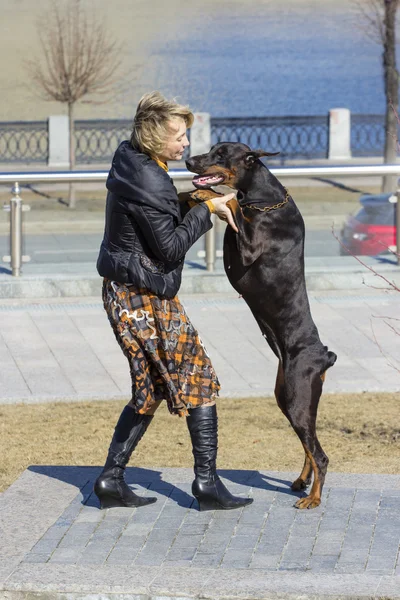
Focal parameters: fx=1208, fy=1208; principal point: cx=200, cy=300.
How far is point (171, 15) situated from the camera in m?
95.6

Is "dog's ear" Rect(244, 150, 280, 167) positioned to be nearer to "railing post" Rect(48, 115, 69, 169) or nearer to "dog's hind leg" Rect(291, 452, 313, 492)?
"dog's hind leg" Rect(291, 452, 313, 492)

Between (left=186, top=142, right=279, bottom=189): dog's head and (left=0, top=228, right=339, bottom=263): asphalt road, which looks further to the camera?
(left=0, top=228, right=339, bottom=263): asphalt road

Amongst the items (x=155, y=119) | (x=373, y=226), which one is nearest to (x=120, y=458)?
(x=155, y=119)

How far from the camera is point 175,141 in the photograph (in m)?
5.57

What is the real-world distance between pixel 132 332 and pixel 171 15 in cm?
9273

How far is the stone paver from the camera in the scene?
5.11 meters

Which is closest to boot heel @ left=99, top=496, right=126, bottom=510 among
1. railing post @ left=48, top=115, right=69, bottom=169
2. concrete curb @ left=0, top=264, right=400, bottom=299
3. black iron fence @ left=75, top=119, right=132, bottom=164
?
concrete curb @ left=0, top=264, right=400, bottom=299

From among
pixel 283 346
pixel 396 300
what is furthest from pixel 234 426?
pixel 396 300

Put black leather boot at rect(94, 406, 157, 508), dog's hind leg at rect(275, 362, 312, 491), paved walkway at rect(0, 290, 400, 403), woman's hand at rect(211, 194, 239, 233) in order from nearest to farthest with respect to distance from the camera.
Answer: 1. woman's hand at rect(211, 194, 239, 233)
2. black leather boot at rect(94, 406, 157, 508)
3. dog's hind leg at rect(275, 362, 312, 491)
4. paved walkway at rect(0, 290, 400, 403)

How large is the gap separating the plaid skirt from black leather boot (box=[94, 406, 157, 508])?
0.15m

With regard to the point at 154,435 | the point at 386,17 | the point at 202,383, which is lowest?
the point at 154,435

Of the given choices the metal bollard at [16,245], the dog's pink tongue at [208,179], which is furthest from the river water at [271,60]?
the dog's pink tongue at [208,179]

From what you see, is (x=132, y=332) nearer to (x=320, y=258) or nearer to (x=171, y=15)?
(x=320, y=258)

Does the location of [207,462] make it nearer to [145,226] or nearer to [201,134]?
[145,226]
